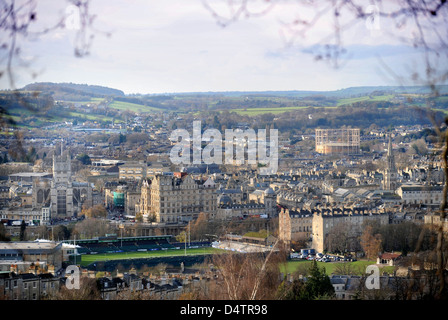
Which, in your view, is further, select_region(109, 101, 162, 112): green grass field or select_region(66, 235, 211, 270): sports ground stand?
select_region(109, 101, 162, 112): green grass field

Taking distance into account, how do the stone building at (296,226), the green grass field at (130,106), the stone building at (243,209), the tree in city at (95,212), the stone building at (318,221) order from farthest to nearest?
1. the green grass field at (130,106)
2. the tree in city at (95,212)
3. the stone building at (243,209)
4. the stone building at (296,226)
5. the stone building at (318,221)

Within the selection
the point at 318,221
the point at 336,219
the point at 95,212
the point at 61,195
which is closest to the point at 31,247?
the point at 318,221

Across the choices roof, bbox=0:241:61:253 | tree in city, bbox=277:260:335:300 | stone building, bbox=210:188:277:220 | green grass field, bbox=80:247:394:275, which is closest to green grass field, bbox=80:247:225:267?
green grass field, bbox=80:247:394:275

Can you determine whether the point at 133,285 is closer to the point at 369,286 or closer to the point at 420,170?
the point at 369,286

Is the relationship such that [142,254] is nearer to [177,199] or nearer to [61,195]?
[177,199]

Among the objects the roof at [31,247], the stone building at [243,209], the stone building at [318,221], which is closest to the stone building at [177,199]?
the stone building at [243,209]

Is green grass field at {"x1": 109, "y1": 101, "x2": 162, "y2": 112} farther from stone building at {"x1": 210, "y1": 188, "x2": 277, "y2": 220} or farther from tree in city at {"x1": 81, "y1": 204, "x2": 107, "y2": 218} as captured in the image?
stone building at {"x1": 210, "y1": 188, "x2": 277, "y2": 220}

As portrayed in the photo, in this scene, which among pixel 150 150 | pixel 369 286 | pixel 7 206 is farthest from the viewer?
pixel 150 150

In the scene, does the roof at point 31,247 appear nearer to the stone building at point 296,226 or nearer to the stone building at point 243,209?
the stone building at point 296,226
